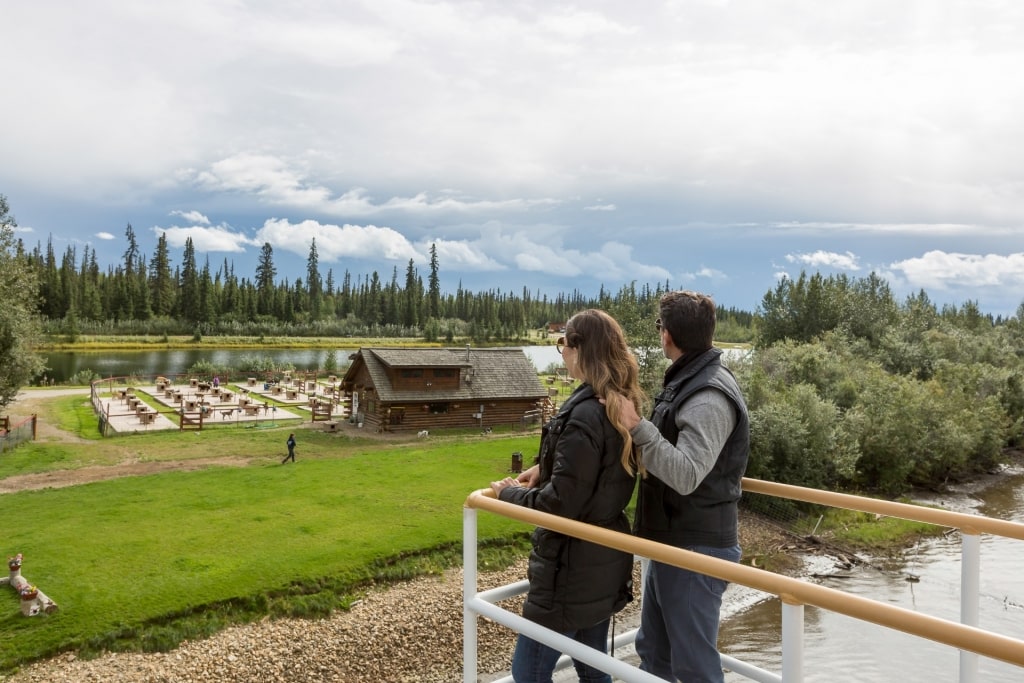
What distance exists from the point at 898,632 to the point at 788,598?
8.76 metres

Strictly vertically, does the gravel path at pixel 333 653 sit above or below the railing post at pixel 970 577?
below

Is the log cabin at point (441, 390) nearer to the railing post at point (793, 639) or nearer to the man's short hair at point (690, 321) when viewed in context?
the man's short hair at point (690, 321)

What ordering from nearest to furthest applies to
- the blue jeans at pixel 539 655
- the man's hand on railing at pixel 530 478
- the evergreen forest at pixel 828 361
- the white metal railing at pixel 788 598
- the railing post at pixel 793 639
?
the white metal railing at pixel 788 598, the railing post at pixel 793 639, the blue jeans at pixel 539 655, the man's hand on railing at pixel 530 478, the evergreen forest at pixel 828 361

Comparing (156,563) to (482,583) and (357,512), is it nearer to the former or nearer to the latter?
(357,512)

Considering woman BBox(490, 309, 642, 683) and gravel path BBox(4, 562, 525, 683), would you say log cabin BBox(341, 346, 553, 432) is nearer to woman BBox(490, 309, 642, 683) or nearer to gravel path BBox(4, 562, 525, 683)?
gravel path BBox(4, 562, 525, 683)

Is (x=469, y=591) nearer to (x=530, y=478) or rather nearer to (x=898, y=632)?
(x=530, y=478)

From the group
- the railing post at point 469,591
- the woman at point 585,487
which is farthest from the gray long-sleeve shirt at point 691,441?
the railing post at point 469,591

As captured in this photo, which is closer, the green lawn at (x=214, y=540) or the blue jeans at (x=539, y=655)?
the blue jeans at (x=539, y=655)

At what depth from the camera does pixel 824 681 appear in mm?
10766

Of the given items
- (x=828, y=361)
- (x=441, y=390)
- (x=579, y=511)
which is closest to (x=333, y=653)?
(x=579, y=511)

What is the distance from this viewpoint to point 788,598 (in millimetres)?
2270

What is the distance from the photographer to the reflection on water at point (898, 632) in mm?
11281

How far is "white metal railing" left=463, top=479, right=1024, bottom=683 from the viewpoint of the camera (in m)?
1.95

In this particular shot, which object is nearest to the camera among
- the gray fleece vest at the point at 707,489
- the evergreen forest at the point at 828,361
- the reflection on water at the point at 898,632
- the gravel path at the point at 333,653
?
the gray fleece vest at the point at 707,489
